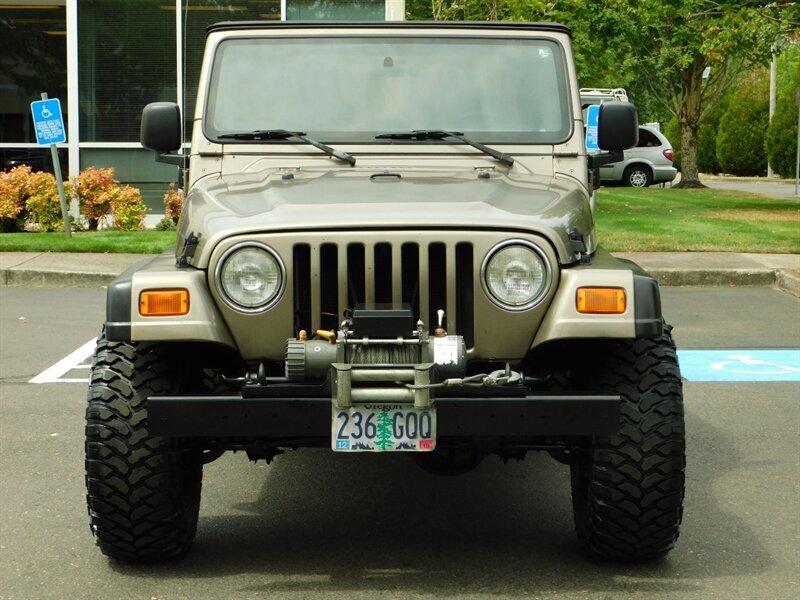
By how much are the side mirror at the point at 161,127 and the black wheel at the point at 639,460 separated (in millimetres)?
2350

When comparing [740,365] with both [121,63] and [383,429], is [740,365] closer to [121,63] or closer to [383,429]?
[383,429]

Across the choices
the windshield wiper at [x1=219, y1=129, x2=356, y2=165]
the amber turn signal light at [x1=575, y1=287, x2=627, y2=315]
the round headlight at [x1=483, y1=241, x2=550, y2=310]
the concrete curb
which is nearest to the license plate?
the round headlight at [x1=483, y1=241, x2=550, y2=310]

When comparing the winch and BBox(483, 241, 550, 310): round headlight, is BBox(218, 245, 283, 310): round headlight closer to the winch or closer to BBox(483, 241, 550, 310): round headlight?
the winch

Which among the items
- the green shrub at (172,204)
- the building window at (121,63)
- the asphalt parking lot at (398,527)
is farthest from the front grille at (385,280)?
the building window at (121,63)

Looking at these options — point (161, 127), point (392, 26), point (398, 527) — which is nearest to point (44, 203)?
point (161, 127)

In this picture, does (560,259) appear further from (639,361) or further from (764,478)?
(764,478)

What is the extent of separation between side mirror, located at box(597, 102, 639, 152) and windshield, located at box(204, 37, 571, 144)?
192mm

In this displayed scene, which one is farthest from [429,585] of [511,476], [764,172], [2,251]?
[764,172]

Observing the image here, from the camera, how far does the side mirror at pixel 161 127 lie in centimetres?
606

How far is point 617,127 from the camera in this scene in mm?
6027

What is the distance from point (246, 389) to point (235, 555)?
3.00ft

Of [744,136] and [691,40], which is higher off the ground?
[691,40]

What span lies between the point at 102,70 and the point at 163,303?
17.3 meters

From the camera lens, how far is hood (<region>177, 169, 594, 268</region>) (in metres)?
4.61
